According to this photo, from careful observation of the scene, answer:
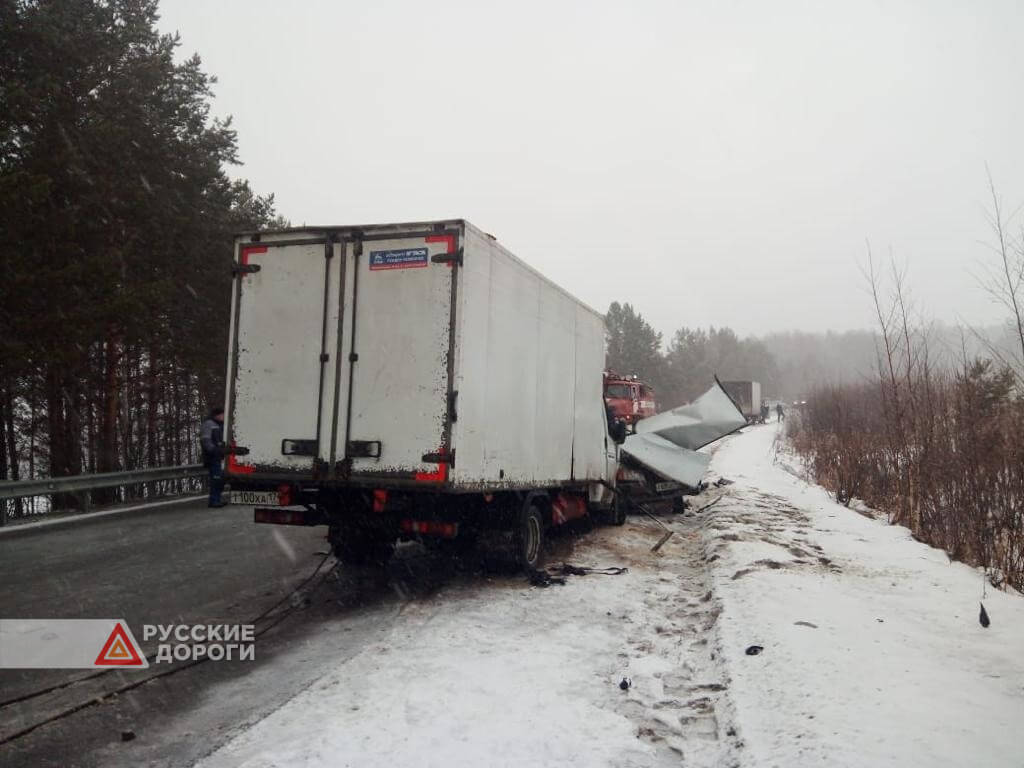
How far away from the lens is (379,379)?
6105 mm

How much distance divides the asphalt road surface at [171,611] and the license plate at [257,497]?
3.00 ft

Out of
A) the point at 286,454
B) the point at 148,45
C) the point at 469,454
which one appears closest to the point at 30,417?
the point at 148,45

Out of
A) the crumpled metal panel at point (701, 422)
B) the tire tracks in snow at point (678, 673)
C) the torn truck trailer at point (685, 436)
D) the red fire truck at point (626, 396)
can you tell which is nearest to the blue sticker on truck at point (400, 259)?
the tire tracks in snow at point (678, 673)

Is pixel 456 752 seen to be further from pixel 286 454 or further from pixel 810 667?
pixel 286 454

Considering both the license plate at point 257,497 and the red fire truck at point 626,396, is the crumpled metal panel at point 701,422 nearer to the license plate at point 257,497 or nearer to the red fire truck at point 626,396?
the license plate at point 257,497

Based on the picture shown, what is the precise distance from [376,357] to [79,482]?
851 centimetres

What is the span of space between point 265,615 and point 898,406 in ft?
30.1

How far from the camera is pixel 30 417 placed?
1834 centimetres

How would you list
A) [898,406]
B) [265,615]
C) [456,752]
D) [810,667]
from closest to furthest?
1. [456,752]
2. [810,667]
3. [265,615]
4. [898,406]

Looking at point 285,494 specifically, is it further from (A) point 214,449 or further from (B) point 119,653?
(A) point 214,449

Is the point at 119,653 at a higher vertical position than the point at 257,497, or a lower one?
lower

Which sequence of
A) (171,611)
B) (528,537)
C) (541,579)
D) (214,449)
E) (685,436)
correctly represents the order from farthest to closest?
1. (214,449)
2. (685,436)
3. (528,537)
4. (541,579)
5. (171,611)

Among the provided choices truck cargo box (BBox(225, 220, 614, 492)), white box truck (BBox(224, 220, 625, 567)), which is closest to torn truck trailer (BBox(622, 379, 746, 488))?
white box truck (BBox(224, 220, 625, 567))

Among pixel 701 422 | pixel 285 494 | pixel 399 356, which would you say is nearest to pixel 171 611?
pixel 285 494
